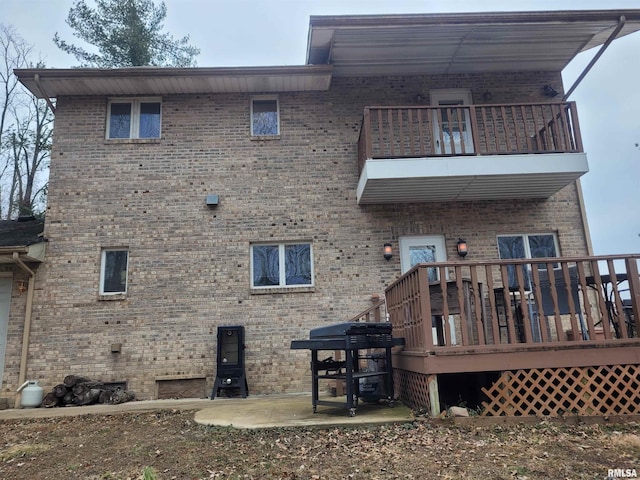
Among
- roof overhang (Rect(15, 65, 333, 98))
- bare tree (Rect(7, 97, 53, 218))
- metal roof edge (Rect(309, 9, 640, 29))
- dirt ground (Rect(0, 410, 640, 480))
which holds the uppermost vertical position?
bare tree (Rect(7, 97, 53, 218))

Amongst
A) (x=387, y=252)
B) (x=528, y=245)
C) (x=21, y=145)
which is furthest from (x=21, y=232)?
(x=21, y=145)

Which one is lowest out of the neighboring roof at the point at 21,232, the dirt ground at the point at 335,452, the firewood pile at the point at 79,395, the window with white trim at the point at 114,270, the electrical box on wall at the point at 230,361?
the dirt ground at the point at 335,452

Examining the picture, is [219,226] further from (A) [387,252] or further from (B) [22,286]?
(B) [22,286]

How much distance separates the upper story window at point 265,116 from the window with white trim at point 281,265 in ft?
8.19

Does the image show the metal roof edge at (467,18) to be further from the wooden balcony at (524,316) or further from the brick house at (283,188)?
the wooden balcony at (524,316)

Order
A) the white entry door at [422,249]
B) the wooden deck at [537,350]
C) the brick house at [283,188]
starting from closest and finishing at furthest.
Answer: the wooden deck at [537,350] → the brick house at [283,188] → the white entry door at [422,249]

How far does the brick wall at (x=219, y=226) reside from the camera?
8945 millimetres

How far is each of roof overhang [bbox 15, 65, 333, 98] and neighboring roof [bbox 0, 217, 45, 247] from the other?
9.38 feet

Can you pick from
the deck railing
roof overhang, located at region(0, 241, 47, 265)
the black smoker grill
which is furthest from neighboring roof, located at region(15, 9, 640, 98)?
the black smoker grill

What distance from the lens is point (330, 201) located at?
31.8ft

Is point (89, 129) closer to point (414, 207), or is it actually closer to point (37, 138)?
point (414, 207)

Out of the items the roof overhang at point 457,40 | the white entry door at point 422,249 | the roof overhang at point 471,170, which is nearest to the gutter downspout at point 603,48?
the roof overhang at point 457,40

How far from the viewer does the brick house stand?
8.79m

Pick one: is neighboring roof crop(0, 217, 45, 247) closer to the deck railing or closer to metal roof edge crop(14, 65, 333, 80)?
metal roof edge crop(14, 65, 333, 80)
